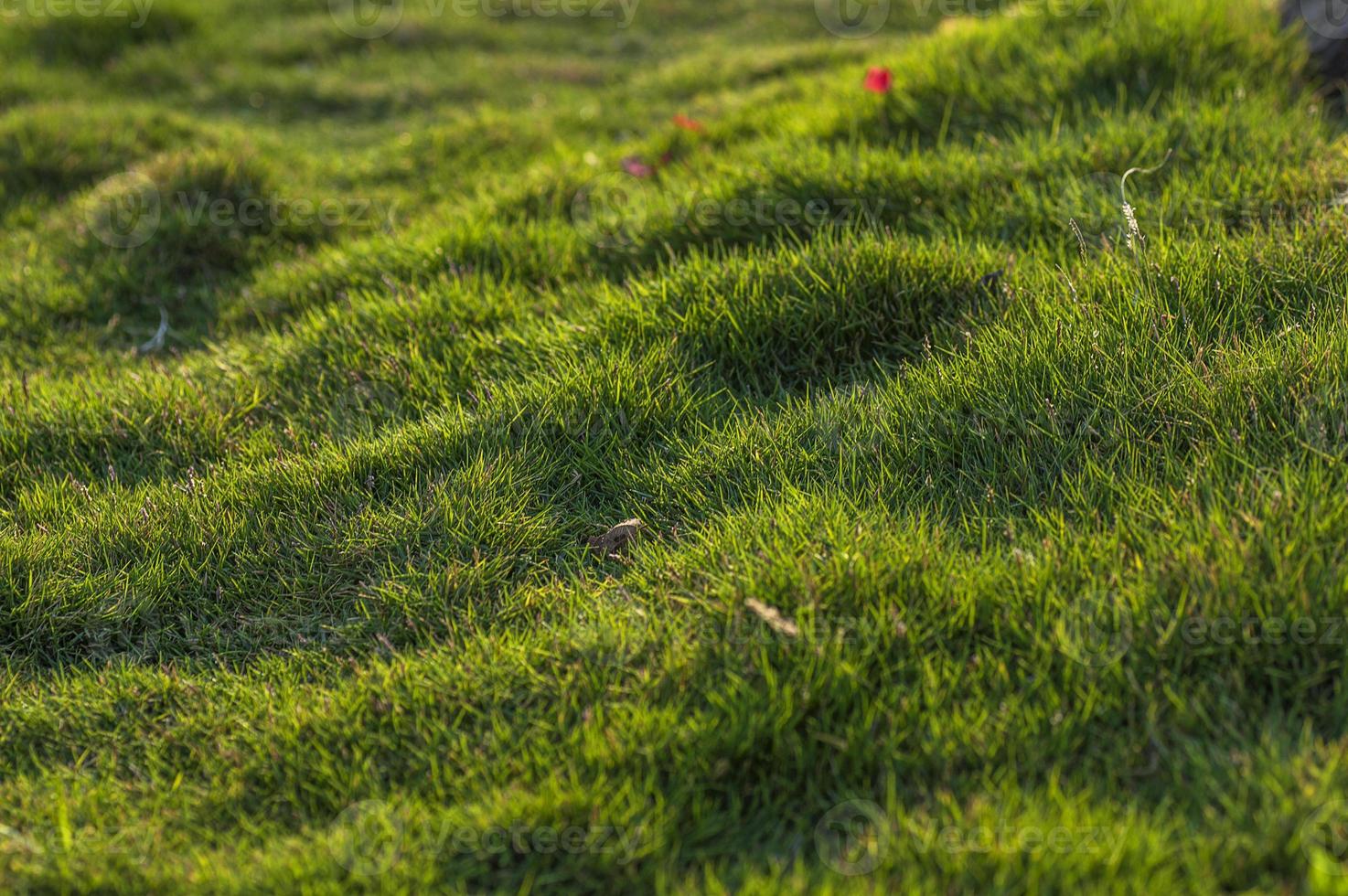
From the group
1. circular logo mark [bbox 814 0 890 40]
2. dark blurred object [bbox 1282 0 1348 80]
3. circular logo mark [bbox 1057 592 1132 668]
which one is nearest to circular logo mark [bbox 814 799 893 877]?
circular logo mark [bbox 1057 592 1132 668]

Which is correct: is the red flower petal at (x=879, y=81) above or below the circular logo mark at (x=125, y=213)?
above

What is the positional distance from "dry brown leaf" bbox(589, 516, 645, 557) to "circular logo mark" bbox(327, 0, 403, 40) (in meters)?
7.07

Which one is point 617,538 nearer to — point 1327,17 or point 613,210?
point 613,210

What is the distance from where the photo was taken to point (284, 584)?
3061mm

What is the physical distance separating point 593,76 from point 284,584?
19.5 feet

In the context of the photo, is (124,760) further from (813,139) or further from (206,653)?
(813,139)

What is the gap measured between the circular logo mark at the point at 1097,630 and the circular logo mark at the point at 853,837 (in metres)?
0.61

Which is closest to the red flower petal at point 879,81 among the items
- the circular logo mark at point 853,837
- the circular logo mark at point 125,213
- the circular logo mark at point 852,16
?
the circular logo mark at point 852,16

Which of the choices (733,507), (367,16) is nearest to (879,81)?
(733,507)

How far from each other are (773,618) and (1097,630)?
0.78m

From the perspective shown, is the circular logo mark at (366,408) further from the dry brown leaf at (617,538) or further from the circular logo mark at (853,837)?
the circular logo mark at (853,837)

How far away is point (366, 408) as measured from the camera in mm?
3771

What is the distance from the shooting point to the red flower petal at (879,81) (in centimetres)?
521

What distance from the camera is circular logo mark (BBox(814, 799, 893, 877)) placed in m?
2.11
